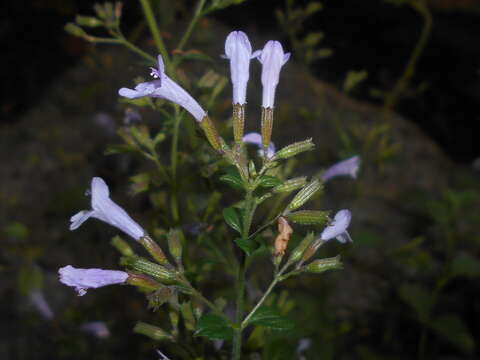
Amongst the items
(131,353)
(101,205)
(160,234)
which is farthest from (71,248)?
(101,205)

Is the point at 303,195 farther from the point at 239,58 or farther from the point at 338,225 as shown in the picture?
the point at 239,58

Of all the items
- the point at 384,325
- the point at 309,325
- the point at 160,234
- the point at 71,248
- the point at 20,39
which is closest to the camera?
the point at 160,234

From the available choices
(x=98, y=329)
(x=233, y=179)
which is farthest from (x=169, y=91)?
(x=98, y=329)

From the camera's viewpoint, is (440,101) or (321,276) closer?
(321,276)

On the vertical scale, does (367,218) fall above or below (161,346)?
below

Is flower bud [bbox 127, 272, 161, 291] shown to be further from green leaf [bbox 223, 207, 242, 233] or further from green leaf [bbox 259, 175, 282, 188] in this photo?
green leaf [bbox 259, 175, 282, 188]

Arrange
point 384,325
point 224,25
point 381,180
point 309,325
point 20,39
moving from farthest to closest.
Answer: point 224,25
point 20,39
point 381,180
point 384,325
point 309,325

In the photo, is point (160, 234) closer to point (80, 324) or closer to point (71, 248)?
point (80, 324)
